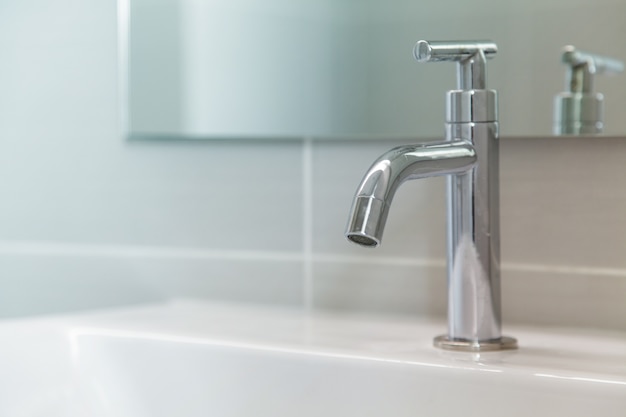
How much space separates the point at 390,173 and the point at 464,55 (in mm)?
131

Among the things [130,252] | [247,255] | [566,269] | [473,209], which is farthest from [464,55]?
[130,252]

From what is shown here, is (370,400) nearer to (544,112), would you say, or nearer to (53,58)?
(544,112)

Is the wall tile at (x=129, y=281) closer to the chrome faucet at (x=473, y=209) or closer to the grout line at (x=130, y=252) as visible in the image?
the grout line at (x=130, y=252)

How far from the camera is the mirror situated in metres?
0.87

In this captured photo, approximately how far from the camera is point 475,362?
0.73 meters

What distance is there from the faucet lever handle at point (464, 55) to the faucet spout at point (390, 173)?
5cm

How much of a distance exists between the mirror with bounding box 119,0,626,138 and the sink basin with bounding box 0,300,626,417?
19cm

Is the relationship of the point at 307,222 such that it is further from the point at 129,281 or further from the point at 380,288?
the point at 129,281

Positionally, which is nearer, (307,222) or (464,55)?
(464,55)

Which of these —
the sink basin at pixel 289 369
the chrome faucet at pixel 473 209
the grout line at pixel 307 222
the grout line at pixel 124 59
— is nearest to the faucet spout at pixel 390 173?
the chrome faucet at pixel 473 209

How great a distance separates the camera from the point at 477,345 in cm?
79

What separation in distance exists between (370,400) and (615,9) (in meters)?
0.39

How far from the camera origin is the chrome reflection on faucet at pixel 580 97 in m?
0.84

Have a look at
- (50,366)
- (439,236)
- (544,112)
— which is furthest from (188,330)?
(544,112)
